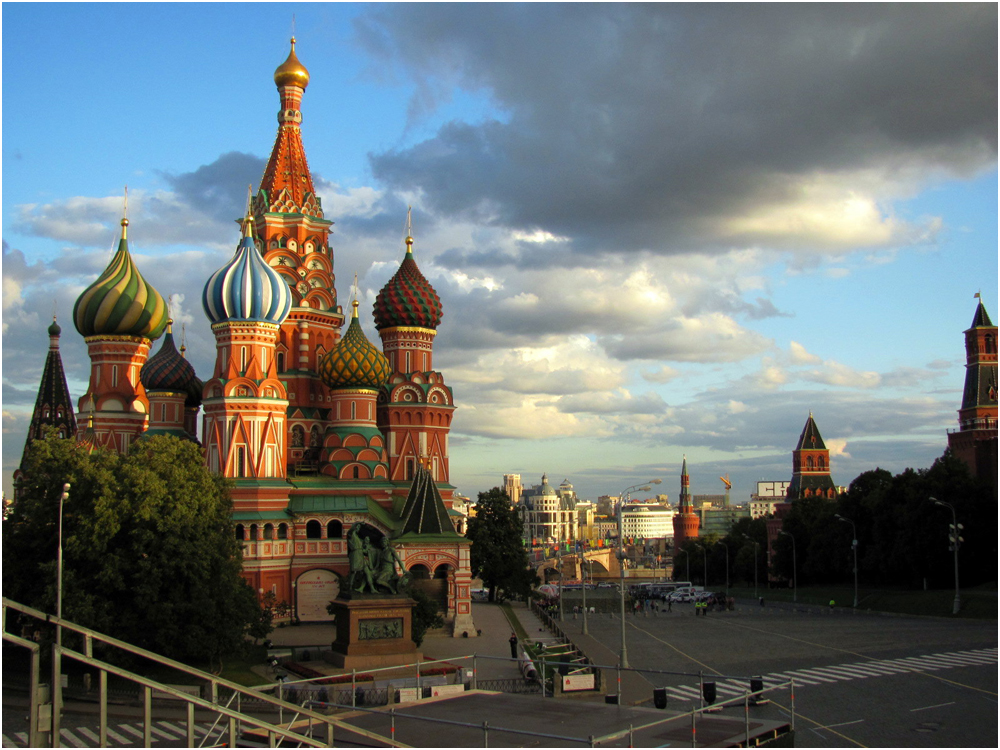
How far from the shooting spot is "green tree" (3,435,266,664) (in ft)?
109

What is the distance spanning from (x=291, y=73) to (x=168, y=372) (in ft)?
71.1

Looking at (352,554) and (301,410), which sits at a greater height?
(301,410)

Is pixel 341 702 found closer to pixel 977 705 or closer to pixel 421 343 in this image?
pixel 977 705

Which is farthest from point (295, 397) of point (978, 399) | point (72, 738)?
point (978, 399)

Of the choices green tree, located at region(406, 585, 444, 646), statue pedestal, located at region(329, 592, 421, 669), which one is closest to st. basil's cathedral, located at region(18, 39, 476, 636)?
green tree, located at region(406, 585, 444, 646)

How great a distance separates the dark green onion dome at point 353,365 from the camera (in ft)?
187

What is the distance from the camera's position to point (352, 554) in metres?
37.3

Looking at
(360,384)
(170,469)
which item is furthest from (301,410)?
(170,469)

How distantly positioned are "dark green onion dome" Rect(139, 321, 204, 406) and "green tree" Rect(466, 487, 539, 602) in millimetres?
21021

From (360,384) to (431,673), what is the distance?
2645 centimetres

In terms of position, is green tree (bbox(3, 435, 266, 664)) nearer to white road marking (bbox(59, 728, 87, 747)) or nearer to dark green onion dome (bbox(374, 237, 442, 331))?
white road marking (bbox(59, 728, 87, 747))

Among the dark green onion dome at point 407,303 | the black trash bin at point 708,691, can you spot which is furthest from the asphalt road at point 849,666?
the dark green onion dome at point 407,303

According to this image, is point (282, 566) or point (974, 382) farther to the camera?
point (974, 382)

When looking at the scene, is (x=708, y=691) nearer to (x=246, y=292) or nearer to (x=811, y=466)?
(x=246, y=292)
